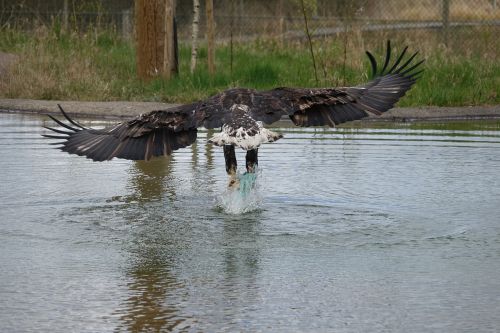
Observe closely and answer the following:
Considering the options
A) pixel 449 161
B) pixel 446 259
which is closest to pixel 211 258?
pixel 446 259

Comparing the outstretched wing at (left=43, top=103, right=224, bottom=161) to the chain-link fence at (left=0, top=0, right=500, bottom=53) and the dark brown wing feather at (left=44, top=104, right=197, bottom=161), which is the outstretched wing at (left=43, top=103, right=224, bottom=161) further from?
the chain-link fence at (left=0, top=0, right=500, bottom=53)

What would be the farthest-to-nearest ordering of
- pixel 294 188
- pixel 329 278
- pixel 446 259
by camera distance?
pixel 294 188 → pixel 446 259 → pixel 329 278

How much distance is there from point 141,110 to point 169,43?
2610 millimetres

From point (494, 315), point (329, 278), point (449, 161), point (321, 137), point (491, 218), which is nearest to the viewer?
point (494, 315)

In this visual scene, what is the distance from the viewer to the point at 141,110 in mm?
16641

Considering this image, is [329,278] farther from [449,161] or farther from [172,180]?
[449,161]

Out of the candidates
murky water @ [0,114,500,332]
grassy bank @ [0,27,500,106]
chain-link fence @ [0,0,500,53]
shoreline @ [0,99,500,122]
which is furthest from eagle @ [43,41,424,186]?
chain-link fence @ [0,0,500,53]

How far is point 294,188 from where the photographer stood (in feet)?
34.7

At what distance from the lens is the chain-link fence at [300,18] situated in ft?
84.3

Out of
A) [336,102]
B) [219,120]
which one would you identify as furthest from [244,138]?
[336,102]

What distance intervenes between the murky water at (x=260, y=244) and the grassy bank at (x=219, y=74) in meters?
4.90

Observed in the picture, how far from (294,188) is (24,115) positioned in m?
7.34

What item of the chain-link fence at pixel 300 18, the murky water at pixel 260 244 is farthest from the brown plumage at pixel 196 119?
the chain-link fence at pixel 300 18

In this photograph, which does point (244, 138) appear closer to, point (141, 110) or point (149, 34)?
point (141, 110)
